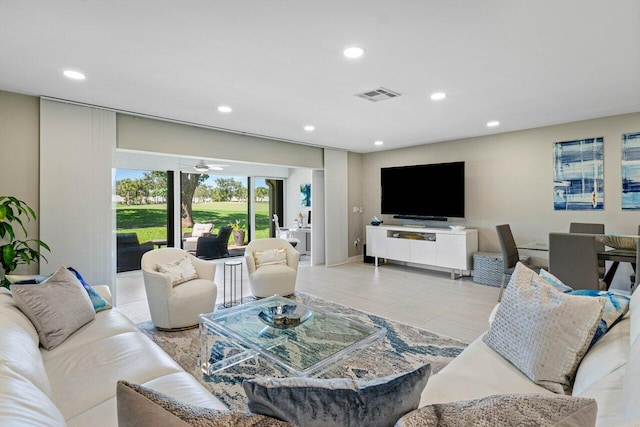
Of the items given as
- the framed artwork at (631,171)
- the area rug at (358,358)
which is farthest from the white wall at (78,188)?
the framed artwork at (631,171)

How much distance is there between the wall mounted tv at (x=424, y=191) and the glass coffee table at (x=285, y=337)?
3.91 metres

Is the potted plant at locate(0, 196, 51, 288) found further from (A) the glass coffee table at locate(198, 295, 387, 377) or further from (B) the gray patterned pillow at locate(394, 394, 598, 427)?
(B) the gray patterned pillow at locate(394, 394, 598, 427)

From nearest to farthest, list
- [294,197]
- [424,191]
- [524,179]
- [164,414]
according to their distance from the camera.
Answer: [164,414]
[524,179]
[424,191]
[294,197]

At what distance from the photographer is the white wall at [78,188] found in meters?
3.52

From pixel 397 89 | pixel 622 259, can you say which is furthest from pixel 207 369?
pixel 622 259

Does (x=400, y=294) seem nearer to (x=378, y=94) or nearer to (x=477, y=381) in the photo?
(x=378, y=94)

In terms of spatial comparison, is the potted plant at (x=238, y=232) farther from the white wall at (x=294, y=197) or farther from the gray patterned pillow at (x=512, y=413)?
the gray patterned pillow at (x=512, y=413)

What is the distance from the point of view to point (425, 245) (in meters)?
5.87

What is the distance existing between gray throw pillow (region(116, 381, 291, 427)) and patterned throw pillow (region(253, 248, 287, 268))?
3.71 m

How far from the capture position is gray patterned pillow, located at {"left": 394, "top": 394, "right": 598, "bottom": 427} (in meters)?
0.72

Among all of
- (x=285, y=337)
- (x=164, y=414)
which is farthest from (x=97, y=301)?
(x=164, y=414)

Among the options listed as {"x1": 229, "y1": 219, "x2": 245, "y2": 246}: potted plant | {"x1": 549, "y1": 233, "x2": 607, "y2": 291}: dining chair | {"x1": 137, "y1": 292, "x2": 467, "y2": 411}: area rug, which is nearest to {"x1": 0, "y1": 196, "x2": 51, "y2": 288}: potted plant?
{"x1": 137, "y1": 292, "x2": 467, "y2": 411}: area rug

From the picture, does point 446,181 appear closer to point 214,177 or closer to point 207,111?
point 207,111

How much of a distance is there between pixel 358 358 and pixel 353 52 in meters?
2.52
